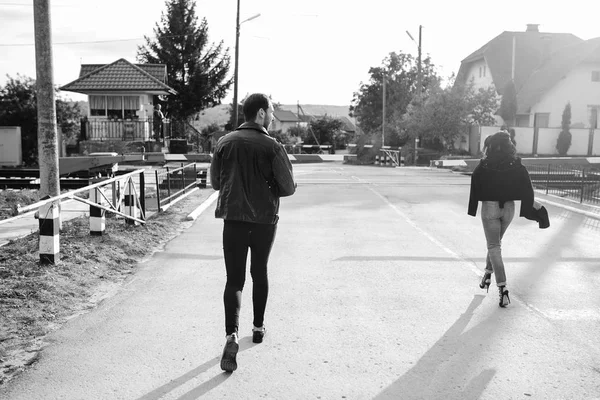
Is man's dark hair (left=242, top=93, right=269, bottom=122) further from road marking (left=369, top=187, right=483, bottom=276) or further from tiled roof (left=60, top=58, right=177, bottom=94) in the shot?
tiled roof (left=60, top=58, right=177, bottom=94)

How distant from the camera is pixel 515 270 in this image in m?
8.75

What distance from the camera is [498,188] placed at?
7.01 m

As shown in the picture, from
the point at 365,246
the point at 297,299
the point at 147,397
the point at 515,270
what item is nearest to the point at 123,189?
the point at 365,246

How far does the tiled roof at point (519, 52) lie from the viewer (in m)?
53.6

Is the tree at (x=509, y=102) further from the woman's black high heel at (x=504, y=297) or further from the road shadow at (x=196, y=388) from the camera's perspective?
the road shadow at (x=196, y=388)

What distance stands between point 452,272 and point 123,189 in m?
5.19

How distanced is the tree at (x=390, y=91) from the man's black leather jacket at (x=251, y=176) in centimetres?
4740

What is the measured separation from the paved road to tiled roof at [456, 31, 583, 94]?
149 ft

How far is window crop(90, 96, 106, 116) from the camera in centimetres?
3812

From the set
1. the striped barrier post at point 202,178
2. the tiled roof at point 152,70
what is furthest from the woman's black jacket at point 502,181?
the tiled roof at point 152,70

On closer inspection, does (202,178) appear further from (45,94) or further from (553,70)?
(553,70)

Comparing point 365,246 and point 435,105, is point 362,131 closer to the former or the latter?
point 435,105

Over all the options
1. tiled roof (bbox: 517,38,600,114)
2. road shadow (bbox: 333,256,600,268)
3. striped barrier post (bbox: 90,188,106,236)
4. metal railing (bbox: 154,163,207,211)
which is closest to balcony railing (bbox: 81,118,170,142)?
metal railing (bbox: 154,163,207,211)

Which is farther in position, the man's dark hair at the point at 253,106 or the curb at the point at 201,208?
the curb at the point at 201,208
